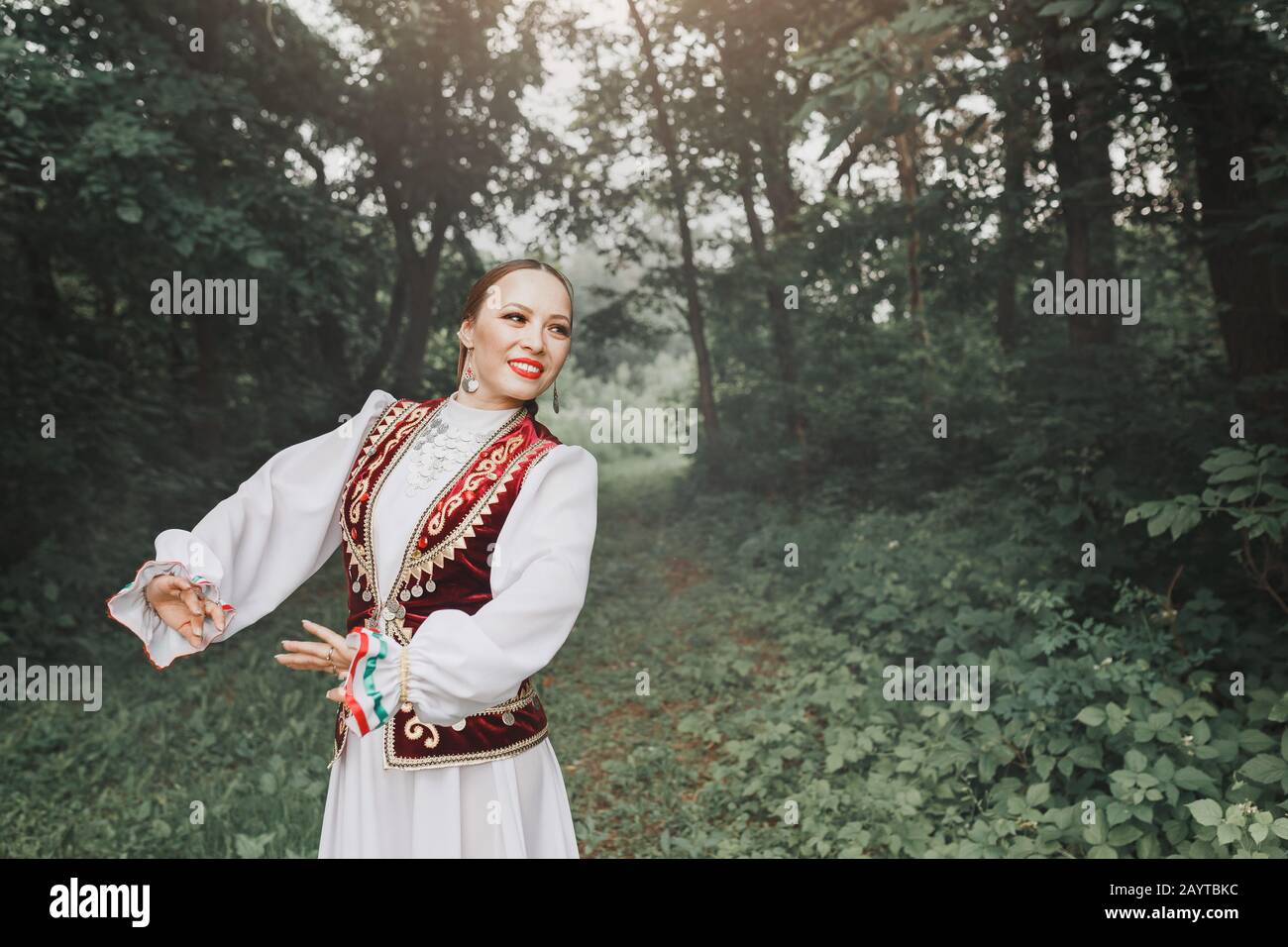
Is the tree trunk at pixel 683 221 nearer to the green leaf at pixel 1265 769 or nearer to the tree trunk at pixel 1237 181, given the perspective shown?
the tree trunk at pixel 1237 181

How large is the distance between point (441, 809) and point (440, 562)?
576 millimetres

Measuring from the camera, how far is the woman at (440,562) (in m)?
2.01

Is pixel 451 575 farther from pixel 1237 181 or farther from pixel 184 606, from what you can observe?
pixel 1237 181

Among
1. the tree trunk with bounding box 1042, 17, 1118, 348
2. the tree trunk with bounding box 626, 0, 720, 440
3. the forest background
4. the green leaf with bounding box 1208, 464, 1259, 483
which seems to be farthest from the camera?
the tree trunk with bounding box 626, 0, 720, 440

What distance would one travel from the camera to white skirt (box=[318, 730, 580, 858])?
2.09 metres

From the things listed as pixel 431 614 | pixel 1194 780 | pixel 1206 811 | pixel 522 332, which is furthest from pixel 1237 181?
pixel 431 614

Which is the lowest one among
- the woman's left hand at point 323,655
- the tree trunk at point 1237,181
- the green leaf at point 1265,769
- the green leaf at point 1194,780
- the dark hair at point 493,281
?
the green leaf at point 1194,780

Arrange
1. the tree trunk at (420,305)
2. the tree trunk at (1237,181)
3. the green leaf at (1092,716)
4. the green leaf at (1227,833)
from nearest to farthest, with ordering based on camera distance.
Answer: the green leaf at (1227,833) < the green leaf at (1092,716) < the tree trunk at (1237,181) < the tree trunk at (420,305)

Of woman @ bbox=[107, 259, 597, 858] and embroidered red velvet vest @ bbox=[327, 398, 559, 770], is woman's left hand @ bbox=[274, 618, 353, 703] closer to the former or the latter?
woman @ bbox=[107, 259, 597, 858]

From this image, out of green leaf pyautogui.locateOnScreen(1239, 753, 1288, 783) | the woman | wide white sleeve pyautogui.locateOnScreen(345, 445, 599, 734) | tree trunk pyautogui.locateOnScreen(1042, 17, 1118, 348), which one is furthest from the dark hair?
tree trunk pyautogui.locateOnScreen(1042, 17, 1118, 348)

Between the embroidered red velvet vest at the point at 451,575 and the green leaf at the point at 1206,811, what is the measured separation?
8.40 feet

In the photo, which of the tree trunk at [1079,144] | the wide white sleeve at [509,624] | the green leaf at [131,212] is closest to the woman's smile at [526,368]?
the wide white sleeve at [509,624]

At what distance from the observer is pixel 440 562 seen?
2.06m

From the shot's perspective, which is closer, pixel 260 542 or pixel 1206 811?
pixel 260 542
